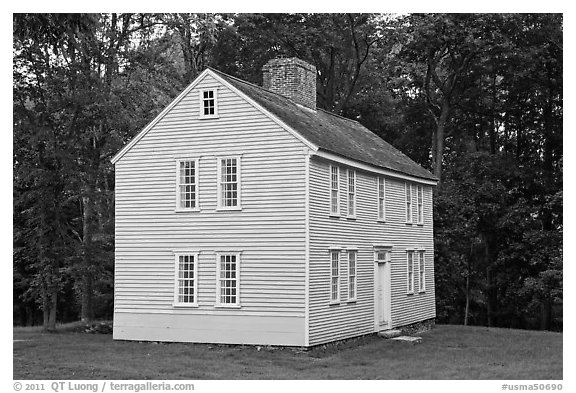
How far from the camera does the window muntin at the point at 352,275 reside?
2588 cm

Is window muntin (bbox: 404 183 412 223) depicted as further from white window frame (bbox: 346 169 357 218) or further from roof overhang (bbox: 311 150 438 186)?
white window frame (bbox: 346 169 357 218)

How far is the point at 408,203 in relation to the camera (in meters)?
31.5

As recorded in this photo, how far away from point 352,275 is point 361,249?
1155mm

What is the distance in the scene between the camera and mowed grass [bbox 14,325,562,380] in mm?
19719

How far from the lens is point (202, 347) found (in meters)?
23.8

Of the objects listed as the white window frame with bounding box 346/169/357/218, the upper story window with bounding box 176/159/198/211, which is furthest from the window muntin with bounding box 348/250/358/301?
the upper story window with bounding box 176/159/198/211

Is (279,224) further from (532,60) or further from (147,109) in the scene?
(532,60)

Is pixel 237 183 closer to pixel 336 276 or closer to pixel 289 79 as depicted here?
pixel 336 276

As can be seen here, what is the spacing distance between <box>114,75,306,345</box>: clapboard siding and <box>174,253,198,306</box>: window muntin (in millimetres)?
214

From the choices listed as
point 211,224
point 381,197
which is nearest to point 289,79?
point 381,197

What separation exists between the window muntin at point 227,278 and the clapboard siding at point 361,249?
7.69ft

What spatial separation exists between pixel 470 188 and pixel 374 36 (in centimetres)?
1053
